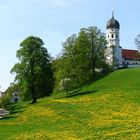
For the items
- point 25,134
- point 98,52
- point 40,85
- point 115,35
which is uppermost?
point 115,35

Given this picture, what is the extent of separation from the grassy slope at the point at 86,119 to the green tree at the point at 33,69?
27.0 ft

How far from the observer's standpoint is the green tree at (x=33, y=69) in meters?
84.7

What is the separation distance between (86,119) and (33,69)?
33.3 meters

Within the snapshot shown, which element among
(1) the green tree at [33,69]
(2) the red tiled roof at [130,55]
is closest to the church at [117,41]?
(2) the red tiled roof at [130,55]

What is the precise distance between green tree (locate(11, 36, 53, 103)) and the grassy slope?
8.22 metres

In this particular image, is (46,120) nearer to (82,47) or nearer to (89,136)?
(89,136)

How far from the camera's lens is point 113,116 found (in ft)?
177

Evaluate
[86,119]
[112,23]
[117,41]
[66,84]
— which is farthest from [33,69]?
[117,41]

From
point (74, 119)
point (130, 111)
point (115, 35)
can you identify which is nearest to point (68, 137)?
point (74, 119)

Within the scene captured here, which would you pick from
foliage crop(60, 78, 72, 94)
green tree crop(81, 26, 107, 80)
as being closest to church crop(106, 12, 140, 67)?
green tree crop(81, 26, 107, 80)

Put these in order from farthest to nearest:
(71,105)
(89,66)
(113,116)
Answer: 1. (89,66)
2. (71,105)
3. (113,116)

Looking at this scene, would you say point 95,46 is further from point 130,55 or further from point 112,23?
point 130,55

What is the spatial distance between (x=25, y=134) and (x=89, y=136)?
24.8 ft

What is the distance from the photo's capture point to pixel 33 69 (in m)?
85.3
